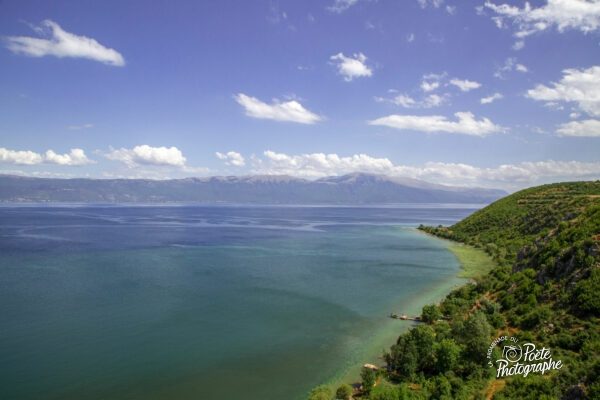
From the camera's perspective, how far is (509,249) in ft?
267

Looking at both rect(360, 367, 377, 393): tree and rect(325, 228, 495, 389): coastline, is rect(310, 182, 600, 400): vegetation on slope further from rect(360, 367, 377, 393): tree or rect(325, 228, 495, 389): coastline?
rect(325, 228, 495, 389): coastline

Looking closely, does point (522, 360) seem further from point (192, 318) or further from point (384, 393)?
point (192, 318)

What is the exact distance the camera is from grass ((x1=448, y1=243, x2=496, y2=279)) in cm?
7050

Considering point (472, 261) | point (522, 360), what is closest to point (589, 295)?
point (522, 360)

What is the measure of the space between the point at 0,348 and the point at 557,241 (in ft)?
209

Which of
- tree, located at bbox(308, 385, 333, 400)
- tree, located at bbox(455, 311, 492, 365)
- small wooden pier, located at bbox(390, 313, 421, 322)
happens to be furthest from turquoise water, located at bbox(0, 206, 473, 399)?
tree, located at bbox(455, 311, 492, 365)

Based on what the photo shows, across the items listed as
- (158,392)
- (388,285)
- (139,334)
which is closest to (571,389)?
(158,392)

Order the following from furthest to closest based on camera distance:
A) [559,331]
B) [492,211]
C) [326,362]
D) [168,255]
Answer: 1. [492,211]
2. [168,255]
3. [326,362]
4. [559,331]

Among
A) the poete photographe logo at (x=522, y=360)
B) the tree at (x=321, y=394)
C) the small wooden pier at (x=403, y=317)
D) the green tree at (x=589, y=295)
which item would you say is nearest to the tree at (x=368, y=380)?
the tree at (x=321, y=394)

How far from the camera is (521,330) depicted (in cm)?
3516

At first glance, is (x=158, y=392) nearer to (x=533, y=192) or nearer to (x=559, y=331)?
(x=559, y=331)

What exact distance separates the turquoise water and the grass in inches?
119

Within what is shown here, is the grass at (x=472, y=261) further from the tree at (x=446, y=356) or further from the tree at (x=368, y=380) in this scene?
the tree at (x=368, y=380)

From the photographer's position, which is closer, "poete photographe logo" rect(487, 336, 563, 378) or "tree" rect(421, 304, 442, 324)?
"poete photographe logo" rect(487, 336, 563, 378)
